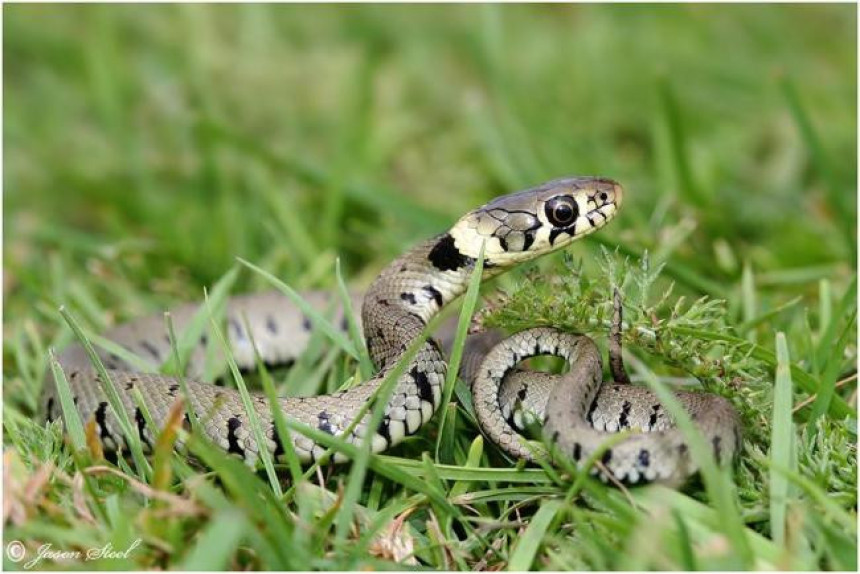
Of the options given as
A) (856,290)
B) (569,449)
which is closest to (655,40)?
(856,290)

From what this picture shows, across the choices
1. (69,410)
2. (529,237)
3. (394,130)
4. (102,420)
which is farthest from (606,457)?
(394,130)

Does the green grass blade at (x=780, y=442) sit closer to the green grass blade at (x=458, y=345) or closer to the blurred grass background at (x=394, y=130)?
the green grass blade at (x=458, y=345)

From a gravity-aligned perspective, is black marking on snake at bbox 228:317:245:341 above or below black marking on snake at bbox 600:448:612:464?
below

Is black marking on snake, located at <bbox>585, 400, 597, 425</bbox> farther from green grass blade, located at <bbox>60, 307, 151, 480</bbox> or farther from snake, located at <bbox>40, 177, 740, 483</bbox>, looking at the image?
green grass blade, located at <bbox>60, 307, 151, 480</bbox>

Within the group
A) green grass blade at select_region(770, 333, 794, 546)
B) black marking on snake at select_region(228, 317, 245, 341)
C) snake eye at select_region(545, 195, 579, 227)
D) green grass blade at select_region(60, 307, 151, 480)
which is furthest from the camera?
black marking on snake at select_region(228, 317, 245, 341)

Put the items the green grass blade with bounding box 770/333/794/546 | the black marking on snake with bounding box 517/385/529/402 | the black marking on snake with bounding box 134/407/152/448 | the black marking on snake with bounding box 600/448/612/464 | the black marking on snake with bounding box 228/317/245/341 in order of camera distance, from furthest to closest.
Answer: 1. the black marking on snake with bounding box 228/317/245/341
2. the black marking on snake with bounding box 134/407/152/448
3. the black marking on snake with bounding box 517/385/529/402
4. the black marking on snake with bounding box 600/448/612/464
5. the green grass blade with bounding box 770/333/794/546

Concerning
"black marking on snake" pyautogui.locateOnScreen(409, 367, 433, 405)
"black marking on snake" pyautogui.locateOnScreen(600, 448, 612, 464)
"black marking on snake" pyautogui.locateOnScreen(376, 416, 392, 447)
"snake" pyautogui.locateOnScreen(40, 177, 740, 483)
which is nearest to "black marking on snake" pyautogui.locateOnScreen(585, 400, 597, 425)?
"snake" pyautogui.locateOnScreen(40, 177, 740, 483)

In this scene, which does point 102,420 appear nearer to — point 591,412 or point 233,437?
point 233,437
